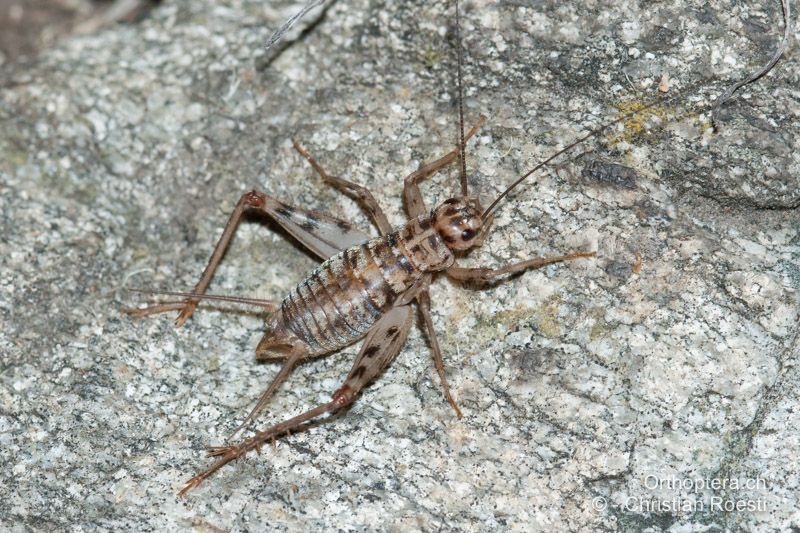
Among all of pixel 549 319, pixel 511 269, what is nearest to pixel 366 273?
pixel 511 269

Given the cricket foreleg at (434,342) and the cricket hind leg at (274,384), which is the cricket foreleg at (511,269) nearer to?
the cricket foreleg at (434,342)

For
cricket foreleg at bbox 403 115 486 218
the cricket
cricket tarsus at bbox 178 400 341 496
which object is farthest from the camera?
cricket foreleg at bbox 403 115 486 218

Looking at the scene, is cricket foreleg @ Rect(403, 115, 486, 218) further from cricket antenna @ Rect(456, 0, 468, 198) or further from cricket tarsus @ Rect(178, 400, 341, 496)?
cricket tarsus @ Rect(178, 400, 341, 496)

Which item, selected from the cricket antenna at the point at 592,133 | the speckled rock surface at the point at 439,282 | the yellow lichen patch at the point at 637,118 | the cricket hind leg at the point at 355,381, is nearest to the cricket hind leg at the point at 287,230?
the speckled rock surface at the point at 439,282

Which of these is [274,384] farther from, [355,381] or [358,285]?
[358,285]

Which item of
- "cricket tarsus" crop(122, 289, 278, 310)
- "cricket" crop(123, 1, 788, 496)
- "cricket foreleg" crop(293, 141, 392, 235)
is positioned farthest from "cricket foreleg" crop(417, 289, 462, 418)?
"cricket tarsus" crop(122, 289, 278, 310)

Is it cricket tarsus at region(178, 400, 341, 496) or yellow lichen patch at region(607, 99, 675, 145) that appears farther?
yellow lichen patch at region(607, 99, 675, 145)
